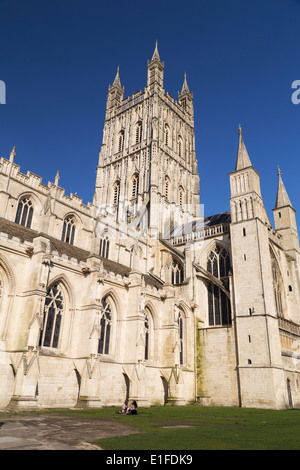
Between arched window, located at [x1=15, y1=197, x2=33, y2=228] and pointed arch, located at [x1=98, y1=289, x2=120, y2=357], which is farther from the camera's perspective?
arched window, located at [x1=15, y1=197, x2=33, y2=228]

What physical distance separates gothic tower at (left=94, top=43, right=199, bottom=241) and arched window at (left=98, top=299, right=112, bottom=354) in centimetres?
1951

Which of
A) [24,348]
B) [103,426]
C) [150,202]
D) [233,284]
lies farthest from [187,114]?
[103,426]

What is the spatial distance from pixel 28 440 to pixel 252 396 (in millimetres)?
19111

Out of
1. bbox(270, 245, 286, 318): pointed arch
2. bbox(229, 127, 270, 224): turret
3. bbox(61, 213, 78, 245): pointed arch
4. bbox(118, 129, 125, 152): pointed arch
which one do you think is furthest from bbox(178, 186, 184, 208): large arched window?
bbox(61, 213, 78, 245): pointed arch

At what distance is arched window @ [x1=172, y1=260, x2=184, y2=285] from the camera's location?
108 feet

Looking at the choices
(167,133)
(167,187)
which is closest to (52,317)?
(167,187)

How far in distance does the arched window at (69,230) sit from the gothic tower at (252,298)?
47.0 ft

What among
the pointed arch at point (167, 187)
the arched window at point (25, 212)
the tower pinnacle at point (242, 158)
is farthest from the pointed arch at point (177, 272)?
the pointed arch at point (167, 187)

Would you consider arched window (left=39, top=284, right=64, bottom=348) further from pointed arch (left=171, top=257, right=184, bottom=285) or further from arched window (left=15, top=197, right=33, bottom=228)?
pointed arch (left=171, top=257, right=184, bottom=285)

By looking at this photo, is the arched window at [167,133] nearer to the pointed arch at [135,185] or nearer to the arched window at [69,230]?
the pointed arch at [135,185]

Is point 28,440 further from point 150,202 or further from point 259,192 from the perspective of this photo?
point 150,202

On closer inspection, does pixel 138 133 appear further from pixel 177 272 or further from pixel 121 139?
pixel 177 272

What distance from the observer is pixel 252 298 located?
25969 millimetres

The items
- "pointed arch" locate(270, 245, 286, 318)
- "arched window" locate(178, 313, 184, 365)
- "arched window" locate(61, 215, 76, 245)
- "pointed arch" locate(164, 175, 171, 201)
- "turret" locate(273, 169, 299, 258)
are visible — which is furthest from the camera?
"pointed arch" locate(164, 175, 171, 201)
